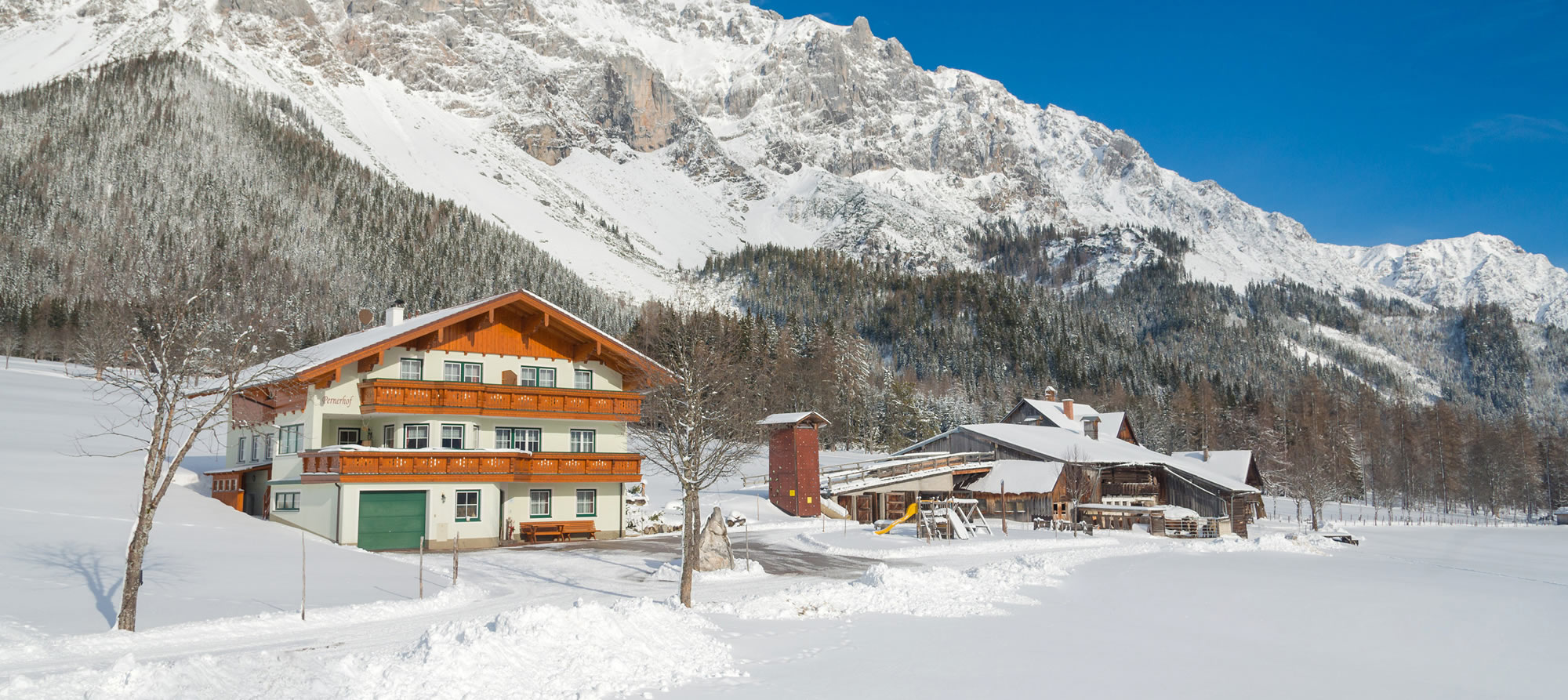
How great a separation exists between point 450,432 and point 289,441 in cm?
648

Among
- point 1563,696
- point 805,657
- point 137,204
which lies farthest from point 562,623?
point 137,204

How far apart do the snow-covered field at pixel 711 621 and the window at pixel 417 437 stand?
5.84 m

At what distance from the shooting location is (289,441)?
1495 inches

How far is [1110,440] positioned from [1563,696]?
2276 inches

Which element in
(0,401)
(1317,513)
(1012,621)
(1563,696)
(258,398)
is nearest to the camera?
(1563,696)

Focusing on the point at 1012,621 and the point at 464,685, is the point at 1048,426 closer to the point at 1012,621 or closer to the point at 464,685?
the point at 1012,621

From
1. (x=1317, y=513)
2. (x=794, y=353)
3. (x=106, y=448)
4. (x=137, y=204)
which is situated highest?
(x=137, y=204)

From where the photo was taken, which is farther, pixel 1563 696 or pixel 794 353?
pixel 794 353

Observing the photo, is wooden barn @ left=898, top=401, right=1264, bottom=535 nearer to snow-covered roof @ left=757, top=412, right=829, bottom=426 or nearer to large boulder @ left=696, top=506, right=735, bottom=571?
snow-covered roof @ left=757, top=412, right=829, bottom=426

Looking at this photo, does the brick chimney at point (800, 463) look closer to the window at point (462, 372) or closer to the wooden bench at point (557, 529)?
the wooden bench at point (557, 529)

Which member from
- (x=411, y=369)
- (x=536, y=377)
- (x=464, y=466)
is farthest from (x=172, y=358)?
(x=536, y=377)

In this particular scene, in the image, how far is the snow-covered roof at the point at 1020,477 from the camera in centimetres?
5612

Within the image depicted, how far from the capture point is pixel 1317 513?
69.2 m

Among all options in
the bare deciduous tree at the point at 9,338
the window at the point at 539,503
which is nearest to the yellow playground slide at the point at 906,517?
the window at the point at 539,503
